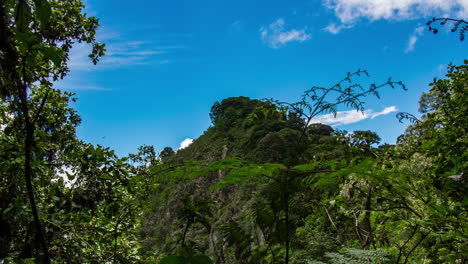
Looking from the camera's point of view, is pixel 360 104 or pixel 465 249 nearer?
pixel 465 249

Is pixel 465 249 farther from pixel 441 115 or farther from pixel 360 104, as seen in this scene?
pixel 441 115

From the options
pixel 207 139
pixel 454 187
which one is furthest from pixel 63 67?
pixel 207 139

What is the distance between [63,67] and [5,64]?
14.1 ft

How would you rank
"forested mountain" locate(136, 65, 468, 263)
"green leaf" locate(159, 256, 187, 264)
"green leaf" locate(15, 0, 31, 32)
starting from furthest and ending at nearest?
"forested mountain" locate(136, 65, 468, 263)
"green leaf" locate(159, 256, 187, 264)
"green leaf" locate(15, 0, 31, 32)

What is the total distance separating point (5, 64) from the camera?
90cm

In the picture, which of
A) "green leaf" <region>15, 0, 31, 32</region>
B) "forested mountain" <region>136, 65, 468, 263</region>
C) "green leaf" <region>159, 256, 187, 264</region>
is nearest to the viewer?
"green leaf" <region>15, 0, 31, 32</region>

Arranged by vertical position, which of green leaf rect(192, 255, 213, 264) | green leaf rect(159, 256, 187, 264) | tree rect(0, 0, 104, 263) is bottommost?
green leaf rect(192, 255, 213, 264)

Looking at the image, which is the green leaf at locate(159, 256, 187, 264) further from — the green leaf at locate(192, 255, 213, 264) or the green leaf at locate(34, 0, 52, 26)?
the green leaf at locate(34, 0, 52, 26)

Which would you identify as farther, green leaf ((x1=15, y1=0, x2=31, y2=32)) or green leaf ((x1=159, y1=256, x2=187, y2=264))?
green leaf ((x1=159, y1=256, x2=187, y2=264))

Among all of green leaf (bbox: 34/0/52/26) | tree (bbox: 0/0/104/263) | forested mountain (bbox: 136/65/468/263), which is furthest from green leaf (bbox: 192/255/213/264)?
green leaf (bbox: 34/0/52/26)

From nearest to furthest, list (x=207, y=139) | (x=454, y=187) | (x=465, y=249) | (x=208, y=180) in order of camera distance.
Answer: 1. (x=465, y=249)
2. (x=454, y=187)
3. (x=208, y=180)
4. (x=207, y=139)

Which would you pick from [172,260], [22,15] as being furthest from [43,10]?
[172,260]

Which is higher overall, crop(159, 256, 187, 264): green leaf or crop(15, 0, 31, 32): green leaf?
crop(15, 0, 31, 32): green leaf

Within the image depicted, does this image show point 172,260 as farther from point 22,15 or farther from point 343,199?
point 343,199
